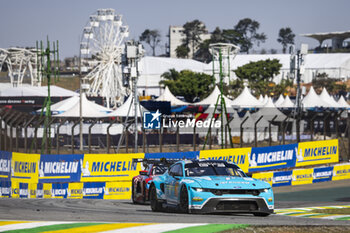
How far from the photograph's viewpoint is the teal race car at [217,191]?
36.9 feet

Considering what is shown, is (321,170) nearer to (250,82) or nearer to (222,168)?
(222,168)

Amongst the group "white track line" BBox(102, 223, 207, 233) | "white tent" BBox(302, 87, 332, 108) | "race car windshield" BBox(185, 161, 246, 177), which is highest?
"race car windshield" BBox(185, 161, 246, 177)

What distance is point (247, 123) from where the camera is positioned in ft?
157

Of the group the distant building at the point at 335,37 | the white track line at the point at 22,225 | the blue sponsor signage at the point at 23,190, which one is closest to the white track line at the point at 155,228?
the white track line at the point at 22,225

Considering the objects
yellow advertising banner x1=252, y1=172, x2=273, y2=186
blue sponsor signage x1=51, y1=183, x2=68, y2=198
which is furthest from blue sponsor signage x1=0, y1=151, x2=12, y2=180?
yellow advertising banner x1=252, y1=172, x2=273, y2=186

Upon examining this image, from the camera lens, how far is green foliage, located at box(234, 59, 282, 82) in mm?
111312

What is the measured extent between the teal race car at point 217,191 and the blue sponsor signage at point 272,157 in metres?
15.7

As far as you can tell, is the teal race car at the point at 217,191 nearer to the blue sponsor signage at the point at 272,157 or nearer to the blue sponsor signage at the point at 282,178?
the blue sponsor signage at the point at 282,178

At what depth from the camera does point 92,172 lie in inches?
1005

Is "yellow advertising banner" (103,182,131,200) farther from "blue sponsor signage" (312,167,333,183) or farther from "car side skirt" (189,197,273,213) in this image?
"car side skirt" (189,197,273,213)

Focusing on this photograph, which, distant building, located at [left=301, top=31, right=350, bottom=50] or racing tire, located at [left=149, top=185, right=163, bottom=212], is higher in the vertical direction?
distant building, located at [left=301, top=31, right=350, bottom=50]

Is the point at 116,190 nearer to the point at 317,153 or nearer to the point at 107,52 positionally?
the point at 317,153

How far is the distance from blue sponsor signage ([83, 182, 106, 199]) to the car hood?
499 inches

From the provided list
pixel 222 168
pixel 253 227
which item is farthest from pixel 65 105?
pixel 253 227
